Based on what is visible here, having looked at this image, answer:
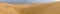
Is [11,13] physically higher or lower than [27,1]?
lower

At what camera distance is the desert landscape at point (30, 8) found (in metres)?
0.54

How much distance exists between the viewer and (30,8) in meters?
0.61

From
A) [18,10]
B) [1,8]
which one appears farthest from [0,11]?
[18,10]

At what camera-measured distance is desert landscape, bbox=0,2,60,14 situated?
0.54 metres

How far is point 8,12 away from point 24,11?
0.13m

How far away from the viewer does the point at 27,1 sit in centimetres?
69

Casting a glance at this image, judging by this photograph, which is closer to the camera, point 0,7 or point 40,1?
point 0,7

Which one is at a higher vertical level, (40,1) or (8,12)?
(40,1)

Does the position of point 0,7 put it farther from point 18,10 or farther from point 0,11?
point 18,10

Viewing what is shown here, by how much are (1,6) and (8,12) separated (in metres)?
0.07

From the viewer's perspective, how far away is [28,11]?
62 centimetres

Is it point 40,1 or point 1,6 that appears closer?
point 1,6

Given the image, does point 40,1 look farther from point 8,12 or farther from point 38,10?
point 8,12

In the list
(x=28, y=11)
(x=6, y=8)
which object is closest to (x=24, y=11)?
(x=28, y=11)
